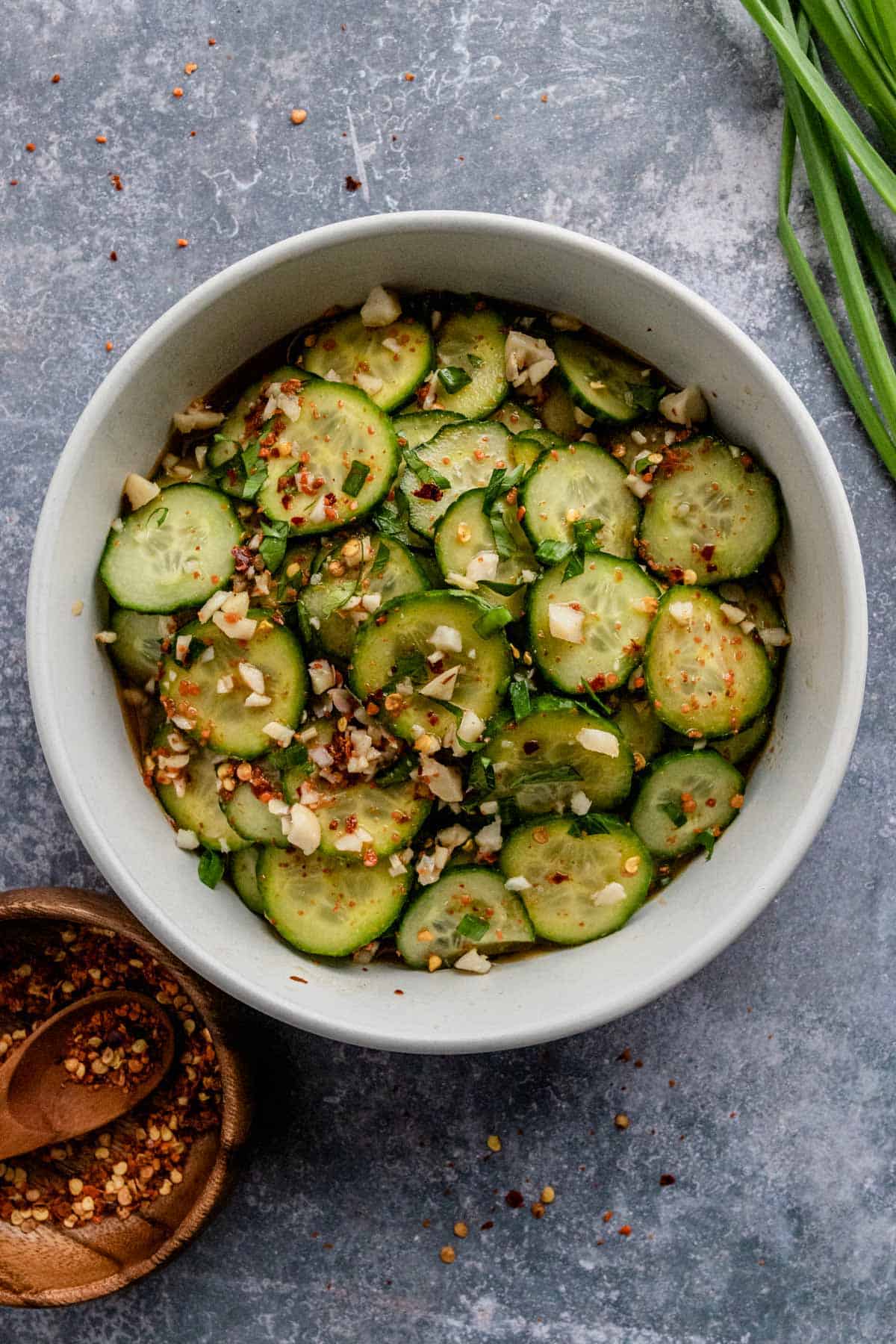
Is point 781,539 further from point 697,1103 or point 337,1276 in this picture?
point 337,1276

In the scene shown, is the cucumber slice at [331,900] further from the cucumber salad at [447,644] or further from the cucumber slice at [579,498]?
the cucumber slice at [579,498]

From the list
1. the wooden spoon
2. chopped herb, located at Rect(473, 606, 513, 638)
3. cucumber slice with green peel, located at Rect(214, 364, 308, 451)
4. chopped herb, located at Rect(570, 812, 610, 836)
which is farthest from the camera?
the wooden spoon

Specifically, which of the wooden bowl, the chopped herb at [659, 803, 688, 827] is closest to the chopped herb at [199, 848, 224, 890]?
the wooden bowl

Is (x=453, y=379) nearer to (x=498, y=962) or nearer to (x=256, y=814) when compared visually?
(x=256, y=814)

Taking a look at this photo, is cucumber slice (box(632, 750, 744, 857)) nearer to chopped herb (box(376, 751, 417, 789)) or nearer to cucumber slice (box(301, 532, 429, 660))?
chopped herb (box(376, 751, 417, 789))

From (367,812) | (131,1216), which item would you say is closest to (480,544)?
(367,812)

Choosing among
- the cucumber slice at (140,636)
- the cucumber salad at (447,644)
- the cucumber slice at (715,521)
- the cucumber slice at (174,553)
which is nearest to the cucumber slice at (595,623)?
the cucumber salad at (447,644)
